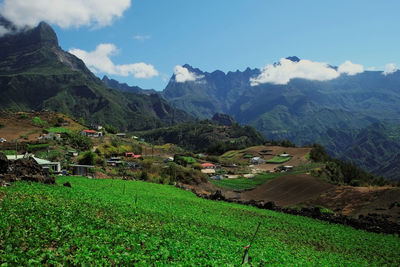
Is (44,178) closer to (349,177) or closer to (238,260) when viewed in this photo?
(238,260)

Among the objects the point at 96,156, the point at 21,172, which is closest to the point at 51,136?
the point at 96,156

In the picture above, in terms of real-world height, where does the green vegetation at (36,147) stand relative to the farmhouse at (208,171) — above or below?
above

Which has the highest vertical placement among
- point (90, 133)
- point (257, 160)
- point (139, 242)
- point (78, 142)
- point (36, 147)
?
point (90, 133)

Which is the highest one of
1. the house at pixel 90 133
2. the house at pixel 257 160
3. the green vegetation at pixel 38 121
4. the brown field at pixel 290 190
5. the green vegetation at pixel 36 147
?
the green vegetation at pixel 38 121

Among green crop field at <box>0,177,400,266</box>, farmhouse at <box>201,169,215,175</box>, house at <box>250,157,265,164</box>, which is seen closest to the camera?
green crop field at <box>0,177,400,266</box>

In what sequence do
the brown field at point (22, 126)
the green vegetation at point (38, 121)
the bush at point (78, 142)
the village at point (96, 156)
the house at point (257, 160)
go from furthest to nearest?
the house at point (257, 160), the green vegetation at point (38, 121), the brown field at point (22, 126), the bush at point (78, 142), the village at point (96, 156)

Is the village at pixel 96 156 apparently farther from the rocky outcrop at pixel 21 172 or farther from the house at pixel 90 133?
the rocky outcrop at pixel 21 172

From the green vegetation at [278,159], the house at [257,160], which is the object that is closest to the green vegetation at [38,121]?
the house at [257,160]

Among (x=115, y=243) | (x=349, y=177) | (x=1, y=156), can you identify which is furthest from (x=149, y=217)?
(x=349, y=177)

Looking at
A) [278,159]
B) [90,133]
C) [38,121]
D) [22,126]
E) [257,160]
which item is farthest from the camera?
[257,160]

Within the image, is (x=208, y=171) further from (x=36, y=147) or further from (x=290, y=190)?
(x=36, y=147)

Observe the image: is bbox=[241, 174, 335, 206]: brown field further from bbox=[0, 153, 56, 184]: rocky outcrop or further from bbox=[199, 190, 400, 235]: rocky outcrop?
bbox=[0, 153, 56, 184]: rocky outcrop

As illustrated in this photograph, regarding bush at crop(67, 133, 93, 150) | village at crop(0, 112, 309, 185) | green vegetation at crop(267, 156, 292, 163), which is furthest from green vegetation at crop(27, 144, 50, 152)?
green vegetation at crop(267, 156, 292, 163)

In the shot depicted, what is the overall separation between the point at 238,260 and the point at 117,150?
10244 cm
